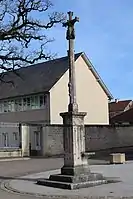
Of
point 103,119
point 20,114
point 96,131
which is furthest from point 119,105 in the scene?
point 96,131

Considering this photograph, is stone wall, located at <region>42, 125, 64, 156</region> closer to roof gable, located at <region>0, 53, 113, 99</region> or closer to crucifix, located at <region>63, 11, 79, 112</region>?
roof gable, located at <region>0, 53, 113, 99</region>

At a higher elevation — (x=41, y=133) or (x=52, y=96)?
(x=52, y=96)

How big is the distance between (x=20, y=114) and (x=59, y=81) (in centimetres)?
731

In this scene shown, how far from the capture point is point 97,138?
45.1 metres

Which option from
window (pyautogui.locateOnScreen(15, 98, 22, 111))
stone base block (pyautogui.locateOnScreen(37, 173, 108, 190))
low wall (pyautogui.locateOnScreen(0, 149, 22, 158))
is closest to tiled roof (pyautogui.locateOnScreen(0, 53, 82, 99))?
window (pyautogui.locateOnScreen(15, 98, 22, 111))

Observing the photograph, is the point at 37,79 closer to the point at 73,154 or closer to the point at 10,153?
the point at 10,153

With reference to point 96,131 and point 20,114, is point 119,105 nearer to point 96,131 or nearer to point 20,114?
point 20,114

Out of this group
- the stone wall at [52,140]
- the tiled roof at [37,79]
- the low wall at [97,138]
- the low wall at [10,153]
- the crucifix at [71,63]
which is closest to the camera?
the crucifix at [71,63]

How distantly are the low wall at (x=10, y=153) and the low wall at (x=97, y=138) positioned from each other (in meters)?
2.81

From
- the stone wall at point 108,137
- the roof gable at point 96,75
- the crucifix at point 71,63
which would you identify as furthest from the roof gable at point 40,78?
the crucifix at point 71,63

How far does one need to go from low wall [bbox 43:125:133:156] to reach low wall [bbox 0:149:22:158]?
9.21 ft

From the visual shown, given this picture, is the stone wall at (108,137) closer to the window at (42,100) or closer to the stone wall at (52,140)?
the stone wall at (52,140)

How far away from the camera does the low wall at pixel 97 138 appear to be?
1569 inches

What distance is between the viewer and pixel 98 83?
56.4m
